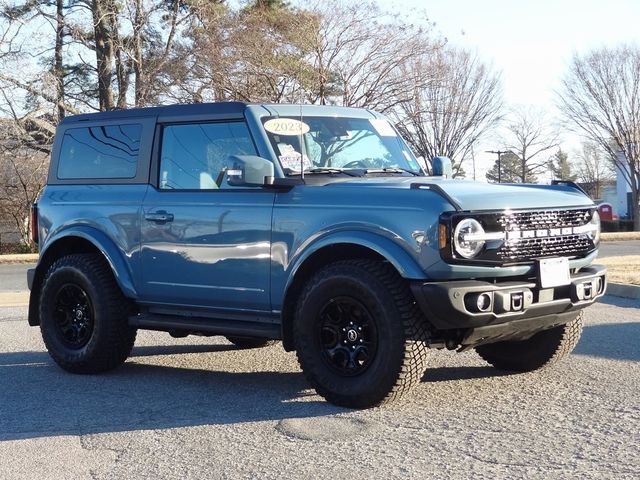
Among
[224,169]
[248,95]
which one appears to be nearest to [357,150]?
[224,169]

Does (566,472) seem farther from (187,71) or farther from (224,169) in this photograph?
(187,71)

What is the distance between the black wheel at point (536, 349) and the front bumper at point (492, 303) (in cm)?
78

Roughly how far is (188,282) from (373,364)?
1674 mm

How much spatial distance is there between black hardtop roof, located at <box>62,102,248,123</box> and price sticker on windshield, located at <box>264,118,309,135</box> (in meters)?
0.24

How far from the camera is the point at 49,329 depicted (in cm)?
715

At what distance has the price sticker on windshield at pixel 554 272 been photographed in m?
5.32

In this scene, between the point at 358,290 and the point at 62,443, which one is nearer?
the point at 62,443

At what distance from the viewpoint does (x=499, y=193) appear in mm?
5387

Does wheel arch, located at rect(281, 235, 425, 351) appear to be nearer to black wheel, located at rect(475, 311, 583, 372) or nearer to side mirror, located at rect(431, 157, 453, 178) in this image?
black wheel, located at rect(475, 311, 583, 372)

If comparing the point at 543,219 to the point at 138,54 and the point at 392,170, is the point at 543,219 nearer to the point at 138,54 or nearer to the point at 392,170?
the point at 392,170

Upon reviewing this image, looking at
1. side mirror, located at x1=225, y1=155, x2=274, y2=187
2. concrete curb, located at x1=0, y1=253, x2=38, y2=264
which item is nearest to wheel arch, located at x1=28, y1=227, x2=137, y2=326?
side mirror, located at x1=225, y1=155, x2=274, y2=187

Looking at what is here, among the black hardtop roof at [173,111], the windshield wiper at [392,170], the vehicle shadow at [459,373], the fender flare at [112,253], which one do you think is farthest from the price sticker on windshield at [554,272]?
the fender flare at [112,253]

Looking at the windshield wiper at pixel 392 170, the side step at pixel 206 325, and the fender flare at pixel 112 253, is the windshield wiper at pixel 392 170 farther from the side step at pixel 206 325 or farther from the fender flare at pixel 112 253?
the fender flare at pixel 112 253

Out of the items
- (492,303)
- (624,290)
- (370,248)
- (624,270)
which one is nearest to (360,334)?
(370,248)
